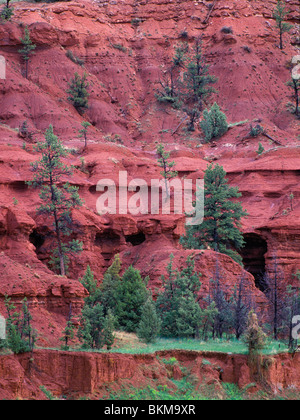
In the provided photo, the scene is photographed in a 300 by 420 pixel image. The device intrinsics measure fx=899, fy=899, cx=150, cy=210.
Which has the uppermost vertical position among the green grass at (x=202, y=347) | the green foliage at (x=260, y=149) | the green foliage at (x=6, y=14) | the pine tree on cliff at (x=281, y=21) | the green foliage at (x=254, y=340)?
the pine tree on cliff at (x=281, y=21)

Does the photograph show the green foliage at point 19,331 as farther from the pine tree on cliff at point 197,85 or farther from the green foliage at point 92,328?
the pine tree on cliff at point 197,85

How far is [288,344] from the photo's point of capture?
1738 inches

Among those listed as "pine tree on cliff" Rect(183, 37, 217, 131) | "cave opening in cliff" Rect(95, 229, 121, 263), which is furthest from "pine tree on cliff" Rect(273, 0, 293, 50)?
"cave opening in cliff" Rect(95, 229, 121, 263)

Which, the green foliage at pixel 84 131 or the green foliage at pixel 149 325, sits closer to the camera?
the green foliage at pixel 149 325

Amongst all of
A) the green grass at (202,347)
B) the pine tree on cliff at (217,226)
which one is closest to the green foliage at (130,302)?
the green grass at (202,347)

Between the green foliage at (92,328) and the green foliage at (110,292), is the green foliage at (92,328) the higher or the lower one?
the lower one

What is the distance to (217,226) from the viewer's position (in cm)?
5938

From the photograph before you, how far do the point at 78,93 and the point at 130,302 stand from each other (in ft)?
125

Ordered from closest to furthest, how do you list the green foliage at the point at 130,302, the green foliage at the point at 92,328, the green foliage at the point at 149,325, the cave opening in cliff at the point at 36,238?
the green foliage at the point at 92,328
the green foliage at the point at 149,325
the green foliage at the point at 130,302
the cave opening in cliff at the point at 36,238

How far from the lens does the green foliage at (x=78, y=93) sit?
262 feet

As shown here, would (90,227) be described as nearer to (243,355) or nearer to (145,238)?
(145,238)

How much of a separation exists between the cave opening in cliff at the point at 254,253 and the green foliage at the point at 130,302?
18035 millimetres

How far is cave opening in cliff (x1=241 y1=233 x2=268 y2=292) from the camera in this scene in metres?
63.4

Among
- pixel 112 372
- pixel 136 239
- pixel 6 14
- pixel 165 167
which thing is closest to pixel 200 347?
pixel 112 372
